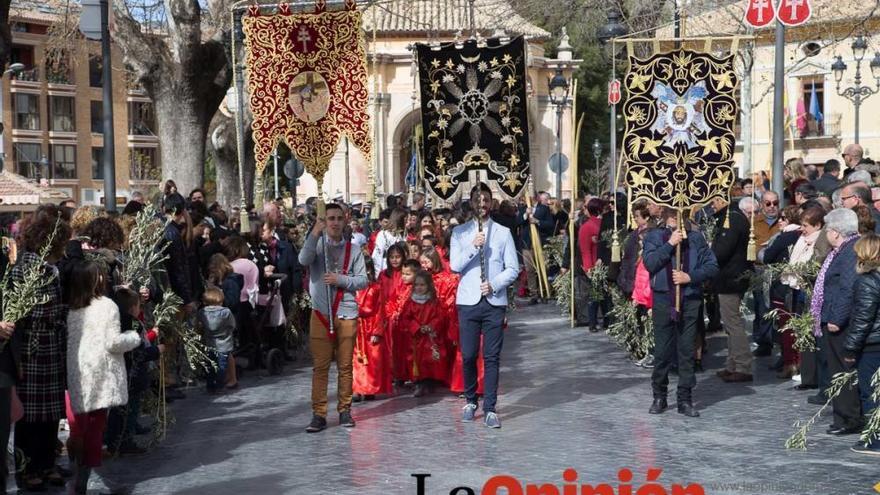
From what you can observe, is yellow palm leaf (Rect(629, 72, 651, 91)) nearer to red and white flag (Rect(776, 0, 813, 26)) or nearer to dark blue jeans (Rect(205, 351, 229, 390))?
red and white flag (Rect(776, 0, 813, 26))

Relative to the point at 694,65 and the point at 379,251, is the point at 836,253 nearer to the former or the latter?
the point at 694,65

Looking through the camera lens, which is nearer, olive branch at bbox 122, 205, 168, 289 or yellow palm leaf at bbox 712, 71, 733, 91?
olive branch at bbox 122, 205, 168, 289

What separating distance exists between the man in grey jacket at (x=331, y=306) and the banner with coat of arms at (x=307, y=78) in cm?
189

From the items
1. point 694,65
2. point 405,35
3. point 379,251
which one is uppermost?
point 405,35

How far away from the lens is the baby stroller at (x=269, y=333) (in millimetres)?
15641

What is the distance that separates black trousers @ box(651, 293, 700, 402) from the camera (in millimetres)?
12297

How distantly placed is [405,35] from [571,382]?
39.1m

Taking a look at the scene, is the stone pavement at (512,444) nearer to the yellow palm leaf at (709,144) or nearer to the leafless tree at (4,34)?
the yellow palm leaf at (709,144)

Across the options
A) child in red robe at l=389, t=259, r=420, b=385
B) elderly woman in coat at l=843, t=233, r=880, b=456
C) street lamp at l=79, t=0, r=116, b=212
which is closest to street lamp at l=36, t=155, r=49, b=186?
street lamp at l=79, t=0, r=116, b=212

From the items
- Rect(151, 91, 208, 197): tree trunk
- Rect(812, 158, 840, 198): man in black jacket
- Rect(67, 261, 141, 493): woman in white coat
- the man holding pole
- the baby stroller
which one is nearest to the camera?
Rect(67, 261, 141, 493): woman in white coat

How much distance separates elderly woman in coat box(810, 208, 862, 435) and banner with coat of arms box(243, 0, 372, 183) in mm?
4853

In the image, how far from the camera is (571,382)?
575 inches

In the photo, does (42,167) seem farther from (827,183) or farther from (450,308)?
(450,308)

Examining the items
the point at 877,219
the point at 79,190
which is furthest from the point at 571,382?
the point at 79,190
